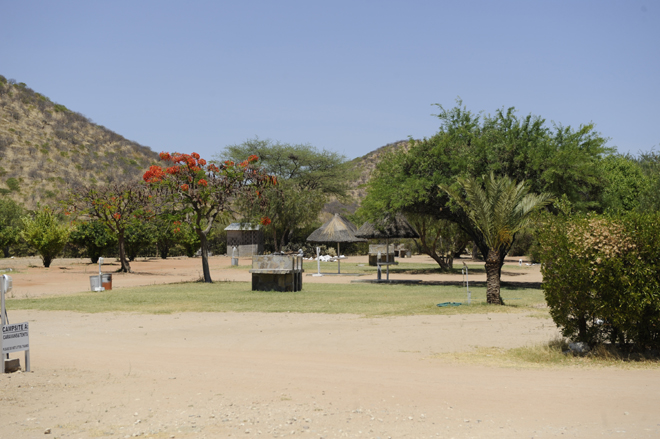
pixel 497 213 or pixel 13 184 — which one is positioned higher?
pixel 13 184

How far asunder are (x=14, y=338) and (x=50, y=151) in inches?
2516

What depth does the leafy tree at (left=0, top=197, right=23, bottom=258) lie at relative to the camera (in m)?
38.3

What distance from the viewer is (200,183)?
2472 centimetres

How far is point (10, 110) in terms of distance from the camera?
225 feet

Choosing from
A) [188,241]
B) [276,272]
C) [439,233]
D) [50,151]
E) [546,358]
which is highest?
[50,151]

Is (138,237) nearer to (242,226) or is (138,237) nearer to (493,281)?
(242,226)

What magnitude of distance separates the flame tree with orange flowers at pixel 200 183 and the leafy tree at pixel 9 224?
1830 centimetres

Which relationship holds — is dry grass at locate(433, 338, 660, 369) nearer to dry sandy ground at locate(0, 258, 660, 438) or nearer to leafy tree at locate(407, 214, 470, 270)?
dry sandy ground at locate(0, 258, 660, 438)

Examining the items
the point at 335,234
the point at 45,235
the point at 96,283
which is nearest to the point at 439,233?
the point at 335,234

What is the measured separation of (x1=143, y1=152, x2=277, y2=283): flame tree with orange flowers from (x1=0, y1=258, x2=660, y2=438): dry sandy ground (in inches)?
531

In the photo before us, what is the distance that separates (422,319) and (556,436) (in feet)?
27.2

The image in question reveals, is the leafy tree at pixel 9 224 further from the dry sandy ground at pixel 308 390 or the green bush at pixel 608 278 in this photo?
the green bush at pixel 608 278

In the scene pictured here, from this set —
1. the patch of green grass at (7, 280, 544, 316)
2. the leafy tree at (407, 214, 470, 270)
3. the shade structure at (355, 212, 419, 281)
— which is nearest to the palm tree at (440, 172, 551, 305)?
the patch of green grass at (7, 280, 544, 316)

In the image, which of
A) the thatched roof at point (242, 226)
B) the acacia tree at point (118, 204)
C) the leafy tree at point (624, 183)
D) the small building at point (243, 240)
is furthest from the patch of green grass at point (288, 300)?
the small building at point (243, 240)
